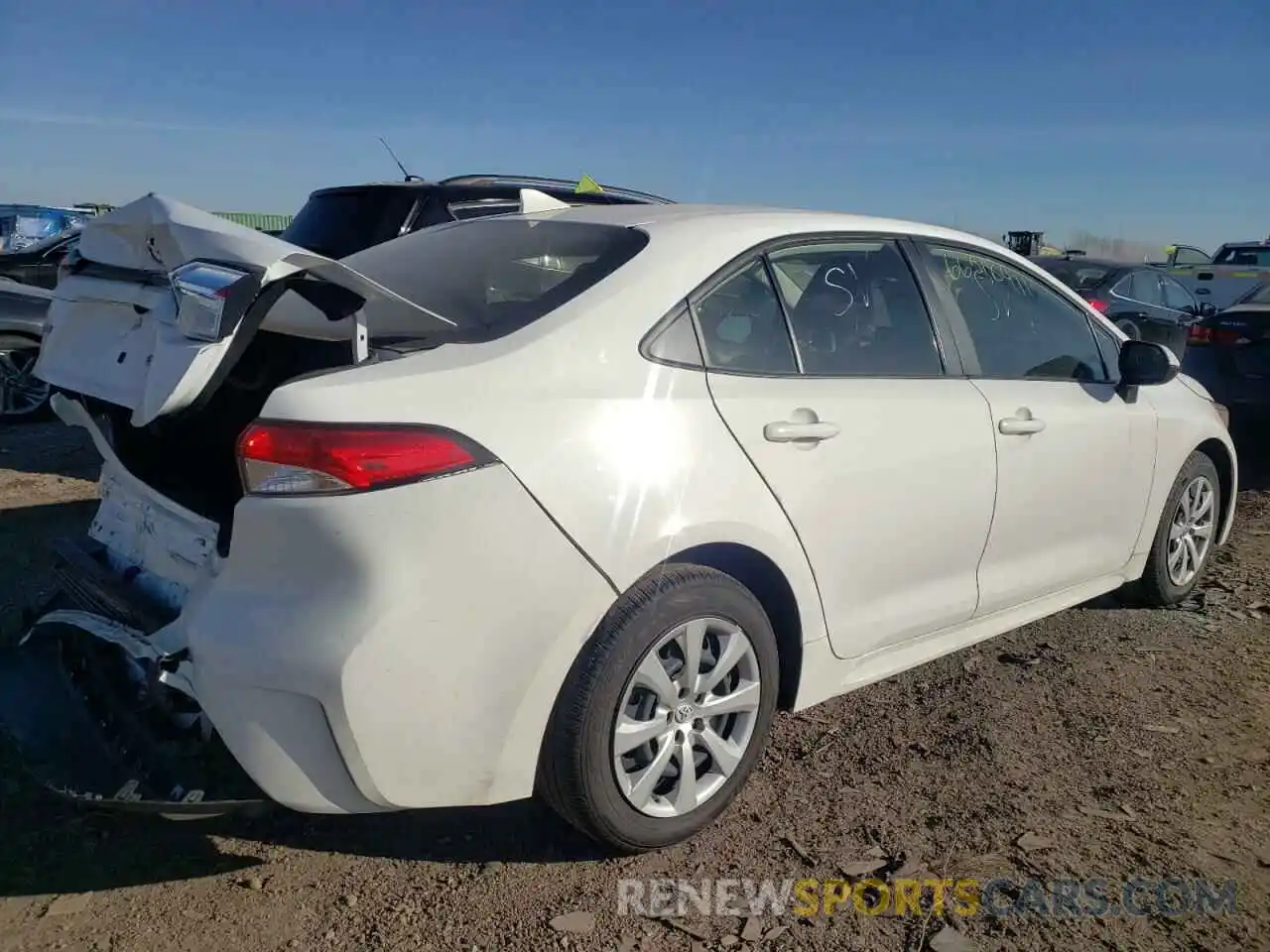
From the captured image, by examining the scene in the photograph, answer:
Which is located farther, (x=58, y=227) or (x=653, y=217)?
(x=58, y=227)

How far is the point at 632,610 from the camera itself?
95.8 inches

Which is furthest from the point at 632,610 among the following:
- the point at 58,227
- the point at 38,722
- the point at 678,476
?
the point at 58,227

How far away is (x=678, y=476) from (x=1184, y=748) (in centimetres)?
205

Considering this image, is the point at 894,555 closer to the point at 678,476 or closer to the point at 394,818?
the point at 678,476

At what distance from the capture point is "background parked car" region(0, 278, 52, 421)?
7.90 meters

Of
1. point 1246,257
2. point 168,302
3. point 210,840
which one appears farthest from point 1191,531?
point 1246,257

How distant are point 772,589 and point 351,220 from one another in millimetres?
4392

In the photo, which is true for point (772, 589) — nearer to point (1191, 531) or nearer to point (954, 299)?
point (954, 299)

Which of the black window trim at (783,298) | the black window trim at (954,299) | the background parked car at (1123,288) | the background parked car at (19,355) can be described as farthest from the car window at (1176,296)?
the background parked car at (19,355)

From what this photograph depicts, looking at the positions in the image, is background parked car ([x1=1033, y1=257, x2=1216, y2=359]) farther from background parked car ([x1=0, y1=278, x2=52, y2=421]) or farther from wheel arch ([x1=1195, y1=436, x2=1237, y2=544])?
background parked car ([x1=0, y1=278, x2=52, y2=421])

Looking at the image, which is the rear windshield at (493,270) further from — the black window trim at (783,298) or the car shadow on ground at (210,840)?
the car shadow on ground at (210,840)

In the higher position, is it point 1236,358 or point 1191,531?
point 1236,358

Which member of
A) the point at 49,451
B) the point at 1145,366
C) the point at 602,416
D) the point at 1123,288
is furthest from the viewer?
the point at 1123,288

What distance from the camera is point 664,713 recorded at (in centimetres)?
260
